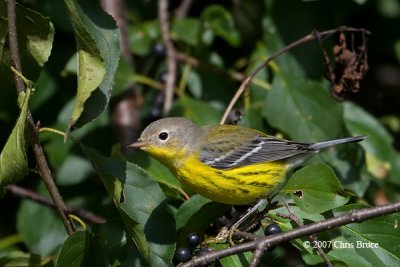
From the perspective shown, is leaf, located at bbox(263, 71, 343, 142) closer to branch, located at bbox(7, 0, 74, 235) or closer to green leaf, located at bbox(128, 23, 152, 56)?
green leaf, located at bbox(128, 23, 152, 56)

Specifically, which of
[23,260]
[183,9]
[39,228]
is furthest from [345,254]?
[183,9]

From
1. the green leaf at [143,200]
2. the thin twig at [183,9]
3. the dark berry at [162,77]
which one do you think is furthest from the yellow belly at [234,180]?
the thin twig at [183,9]

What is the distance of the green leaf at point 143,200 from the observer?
3441 mm

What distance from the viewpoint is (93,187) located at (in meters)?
5.16

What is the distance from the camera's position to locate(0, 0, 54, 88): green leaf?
10.6 feet

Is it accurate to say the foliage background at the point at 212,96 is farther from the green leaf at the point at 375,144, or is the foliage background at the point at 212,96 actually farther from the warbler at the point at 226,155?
the warbler at the point at 226,155

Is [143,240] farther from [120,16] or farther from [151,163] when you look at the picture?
[120,16]

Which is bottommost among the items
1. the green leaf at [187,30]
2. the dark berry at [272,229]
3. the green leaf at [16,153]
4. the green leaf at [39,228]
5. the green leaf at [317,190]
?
the green leaf at [39,228]

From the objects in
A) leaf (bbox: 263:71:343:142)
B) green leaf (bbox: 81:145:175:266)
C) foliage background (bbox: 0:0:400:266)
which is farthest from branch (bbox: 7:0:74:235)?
leaf (bbox: 263:71:343:142)

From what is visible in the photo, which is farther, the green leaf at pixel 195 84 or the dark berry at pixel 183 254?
the green leaf at pixel 195 84

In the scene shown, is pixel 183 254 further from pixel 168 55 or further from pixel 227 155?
pixel 168 55

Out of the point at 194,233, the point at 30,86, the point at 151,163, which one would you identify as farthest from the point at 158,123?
the point at 30,86

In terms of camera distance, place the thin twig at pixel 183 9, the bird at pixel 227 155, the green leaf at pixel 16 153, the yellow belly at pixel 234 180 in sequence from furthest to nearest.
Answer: the thin twig at pixel 183 9 < the bird at pixel 227 155 < the yellow belly at pixel 234 180 < the green leaf at pixel 16 153

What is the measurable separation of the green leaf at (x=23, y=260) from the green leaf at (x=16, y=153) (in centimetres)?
92
